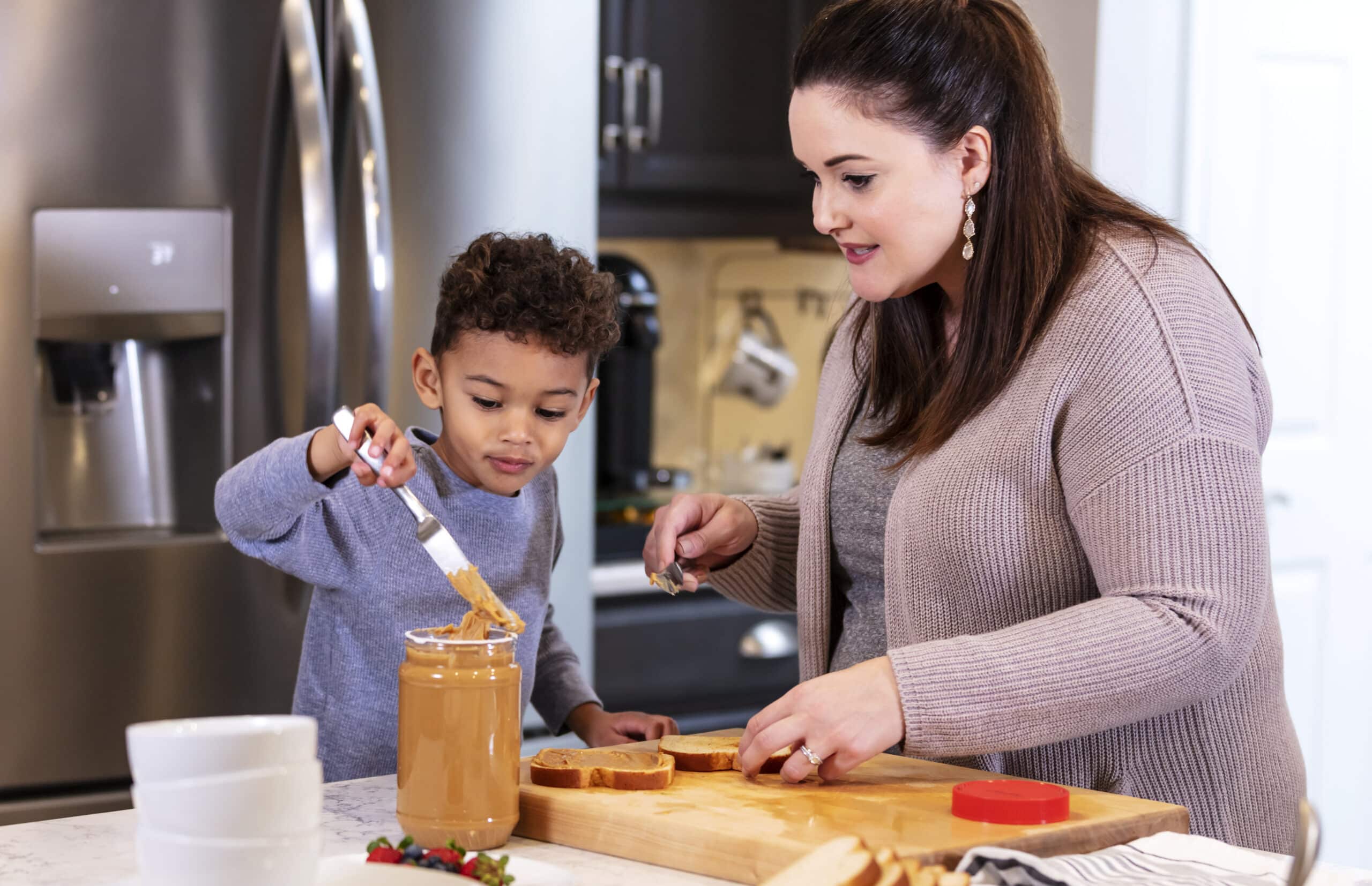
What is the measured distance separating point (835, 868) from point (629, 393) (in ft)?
6.95

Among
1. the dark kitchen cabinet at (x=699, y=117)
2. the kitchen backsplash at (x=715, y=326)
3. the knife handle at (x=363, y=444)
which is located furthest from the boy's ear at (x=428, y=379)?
the kitchen backsplash at (x=715, y=326)

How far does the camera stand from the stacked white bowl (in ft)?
Result: 2.42

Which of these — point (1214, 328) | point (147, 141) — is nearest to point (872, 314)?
point (1214, 328)

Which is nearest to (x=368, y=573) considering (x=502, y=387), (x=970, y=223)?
(x=502, y=387)

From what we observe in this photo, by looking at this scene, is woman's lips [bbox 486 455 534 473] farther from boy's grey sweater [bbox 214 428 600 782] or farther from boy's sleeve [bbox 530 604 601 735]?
boy's sleeve [bbox 530 604 601 735]

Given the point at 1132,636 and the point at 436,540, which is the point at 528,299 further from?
the point at 1132,636

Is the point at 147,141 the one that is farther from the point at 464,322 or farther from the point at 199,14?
the point at 464,322

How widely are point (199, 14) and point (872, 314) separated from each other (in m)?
0.97

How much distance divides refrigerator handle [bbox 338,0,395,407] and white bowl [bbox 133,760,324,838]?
1.25m

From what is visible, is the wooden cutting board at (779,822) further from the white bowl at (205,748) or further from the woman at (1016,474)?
the white bowl at (205,748)

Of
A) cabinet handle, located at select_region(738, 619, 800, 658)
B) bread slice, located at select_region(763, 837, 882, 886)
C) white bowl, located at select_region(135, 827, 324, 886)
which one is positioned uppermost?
white bowl, located at select_region(135, 827, 324, 886)

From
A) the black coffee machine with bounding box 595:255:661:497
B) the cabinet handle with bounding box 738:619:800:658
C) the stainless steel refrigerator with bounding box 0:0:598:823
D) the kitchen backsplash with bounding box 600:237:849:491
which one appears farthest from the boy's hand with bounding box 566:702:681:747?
the kitchen backsplash with bounding box 600:237:849:491

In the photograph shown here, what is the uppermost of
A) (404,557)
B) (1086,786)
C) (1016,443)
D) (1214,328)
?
(1214,328)

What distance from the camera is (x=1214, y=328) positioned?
126 centimetres
